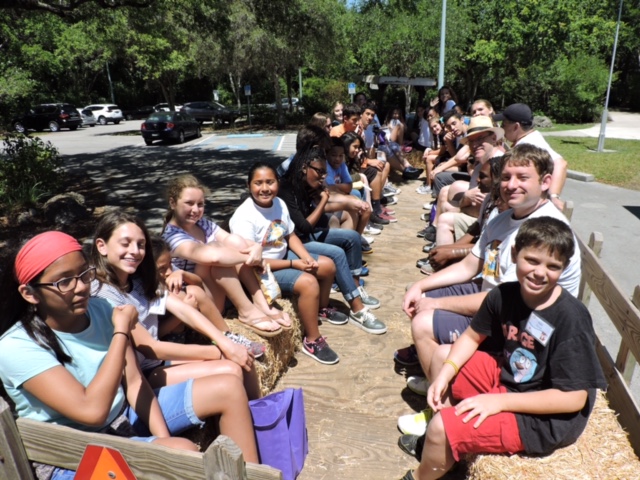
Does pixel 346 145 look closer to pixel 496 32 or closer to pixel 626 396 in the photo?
pixel 626 396

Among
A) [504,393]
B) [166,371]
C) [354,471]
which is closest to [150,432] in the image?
[166,371]

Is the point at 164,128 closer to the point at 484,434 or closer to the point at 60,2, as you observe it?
the point at 60,2

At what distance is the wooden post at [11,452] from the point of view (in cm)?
159

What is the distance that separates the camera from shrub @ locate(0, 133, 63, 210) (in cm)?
863

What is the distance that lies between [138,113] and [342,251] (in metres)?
39.9

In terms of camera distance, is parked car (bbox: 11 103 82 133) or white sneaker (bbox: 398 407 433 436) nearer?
white sneaker (bbox: 398 407 433 436)

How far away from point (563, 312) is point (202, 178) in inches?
432

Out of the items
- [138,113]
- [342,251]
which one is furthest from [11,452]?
[138,113]

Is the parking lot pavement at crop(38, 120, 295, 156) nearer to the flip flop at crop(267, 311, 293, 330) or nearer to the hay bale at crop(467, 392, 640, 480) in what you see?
the flip flop at crop(267, 311, 293, 330)

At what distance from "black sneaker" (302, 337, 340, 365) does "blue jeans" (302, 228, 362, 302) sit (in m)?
0.60

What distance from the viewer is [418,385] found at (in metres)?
3.46

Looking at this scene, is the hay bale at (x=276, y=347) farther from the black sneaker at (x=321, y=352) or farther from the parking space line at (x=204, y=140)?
the parking space line at (x=204, y=140)

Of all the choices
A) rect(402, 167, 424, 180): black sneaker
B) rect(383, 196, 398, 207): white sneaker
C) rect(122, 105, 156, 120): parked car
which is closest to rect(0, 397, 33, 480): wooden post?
rect(383, 196, 398, 207): white sneaker

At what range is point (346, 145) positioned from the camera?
662cm
